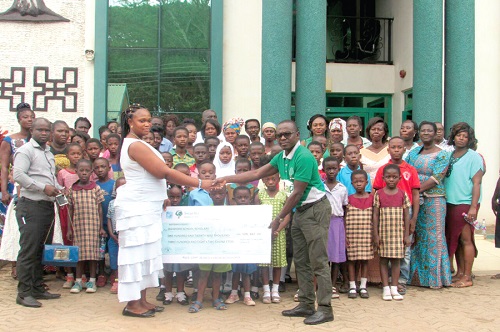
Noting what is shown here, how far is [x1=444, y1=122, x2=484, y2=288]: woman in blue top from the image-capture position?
23.1 ft

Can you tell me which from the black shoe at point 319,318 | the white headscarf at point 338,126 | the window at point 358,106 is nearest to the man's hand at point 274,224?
the black shoe at point 319,318

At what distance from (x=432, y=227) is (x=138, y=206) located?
3.61 meters

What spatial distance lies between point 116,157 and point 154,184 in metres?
2.08

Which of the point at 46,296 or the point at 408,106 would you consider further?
the point at 408,106

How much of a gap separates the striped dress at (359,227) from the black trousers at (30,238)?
11.0ft

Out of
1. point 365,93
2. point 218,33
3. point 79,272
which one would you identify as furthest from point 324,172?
point 365,93

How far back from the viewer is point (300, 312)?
18.7 ft

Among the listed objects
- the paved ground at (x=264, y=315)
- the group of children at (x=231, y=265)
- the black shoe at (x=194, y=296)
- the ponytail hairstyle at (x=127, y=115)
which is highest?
the ponytail hairstyle at (x=127, y=115)

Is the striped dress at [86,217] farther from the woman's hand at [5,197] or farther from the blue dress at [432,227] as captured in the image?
the blue dress at [432,227]

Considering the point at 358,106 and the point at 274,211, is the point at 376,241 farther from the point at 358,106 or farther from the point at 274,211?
the point at 358,106

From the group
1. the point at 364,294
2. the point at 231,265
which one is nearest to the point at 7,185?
the point at 231,265

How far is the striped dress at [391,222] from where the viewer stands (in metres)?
6.49

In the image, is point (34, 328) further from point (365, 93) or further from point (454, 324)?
point (365, 93)

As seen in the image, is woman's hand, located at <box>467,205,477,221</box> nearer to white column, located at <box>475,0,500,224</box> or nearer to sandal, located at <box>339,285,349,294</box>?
sandal, located at <box>339,285,349,294</box>
